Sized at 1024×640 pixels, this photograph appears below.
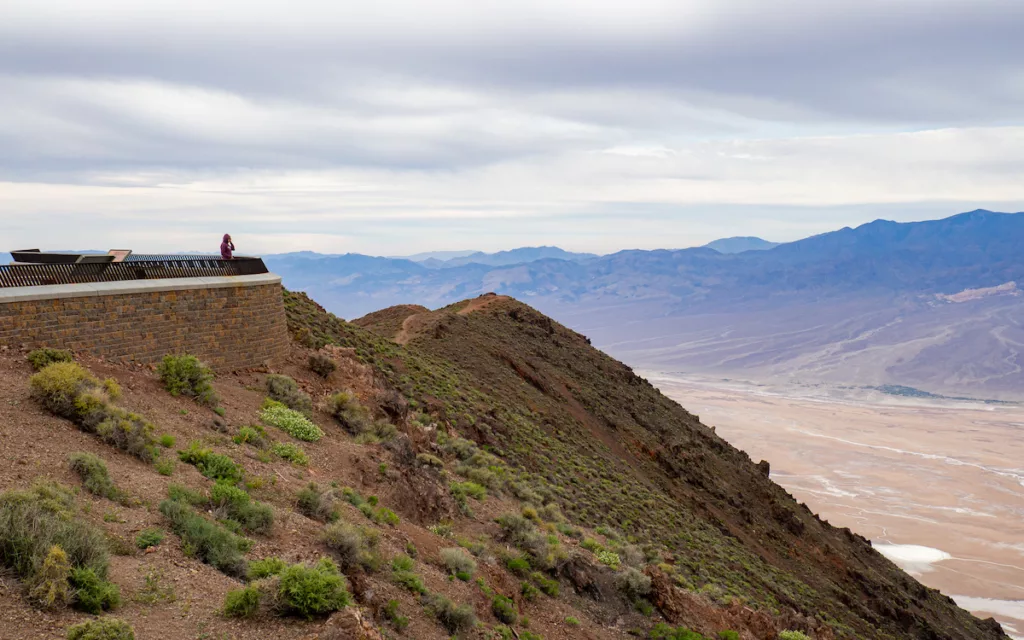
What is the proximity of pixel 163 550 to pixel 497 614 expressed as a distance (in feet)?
18.0

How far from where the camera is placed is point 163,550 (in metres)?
9.19

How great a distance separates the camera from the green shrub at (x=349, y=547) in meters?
10.7

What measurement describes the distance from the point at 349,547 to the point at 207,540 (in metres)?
2.04

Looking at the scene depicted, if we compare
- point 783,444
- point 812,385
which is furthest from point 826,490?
point 812,385

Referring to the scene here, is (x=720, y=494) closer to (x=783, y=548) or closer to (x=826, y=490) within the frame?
(x=783, y=548)

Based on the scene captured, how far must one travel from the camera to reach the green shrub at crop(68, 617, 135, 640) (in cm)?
698

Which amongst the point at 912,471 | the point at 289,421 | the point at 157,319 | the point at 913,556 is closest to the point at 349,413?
the point at 289,421

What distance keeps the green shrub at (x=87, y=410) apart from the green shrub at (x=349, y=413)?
18.8 ft

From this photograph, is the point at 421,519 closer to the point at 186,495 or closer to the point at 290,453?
the point at 290,453

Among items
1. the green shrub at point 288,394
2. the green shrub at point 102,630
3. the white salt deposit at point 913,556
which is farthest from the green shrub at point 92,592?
the white salt deposit at point 913,556

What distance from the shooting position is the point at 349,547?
10.8 meters

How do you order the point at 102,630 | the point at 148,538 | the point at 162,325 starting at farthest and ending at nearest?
the point at 162,325 → the point at 148,538 → the point at 102,630

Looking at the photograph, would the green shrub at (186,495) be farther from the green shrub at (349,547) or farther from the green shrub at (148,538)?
the green shrub at (349,547)

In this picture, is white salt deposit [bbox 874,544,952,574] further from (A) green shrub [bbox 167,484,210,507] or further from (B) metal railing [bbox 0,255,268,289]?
(A) green shrub [bbox 167,484,210,507]
